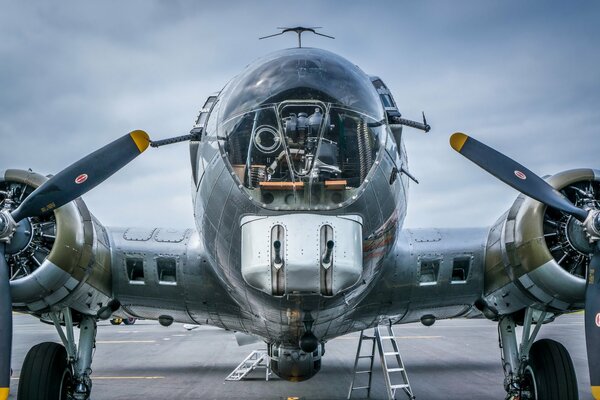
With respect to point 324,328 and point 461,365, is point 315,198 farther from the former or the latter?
point 461,365

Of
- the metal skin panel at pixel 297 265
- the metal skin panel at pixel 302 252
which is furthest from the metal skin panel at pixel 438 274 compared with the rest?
the metal skin panel at pixel 302 252

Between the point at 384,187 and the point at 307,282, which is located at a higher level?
the point at 384,187

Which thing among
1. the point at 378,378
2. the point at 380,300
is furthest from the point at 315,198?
the point at 378,378

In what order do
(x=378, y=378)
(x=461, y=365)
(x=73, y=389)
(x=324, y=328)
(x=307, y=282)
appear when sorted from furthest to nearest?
(x=461, y=365) < (x=378, y=378) < (x=73, y=389) < (x=324, y=328) < (x=307, y=282)

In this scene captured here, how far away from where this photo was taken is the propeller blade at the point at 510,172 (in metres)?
7.63

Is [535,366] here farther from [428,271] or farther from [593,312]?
[428,271]

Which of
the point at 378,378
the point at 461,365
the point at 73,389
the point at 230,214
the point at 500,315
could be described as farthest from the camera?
the point at 461,365

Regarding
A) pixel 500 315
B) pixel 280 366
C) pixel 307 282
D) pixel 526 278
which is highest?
pixel 307 282

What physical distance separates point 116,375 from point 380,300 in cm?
980

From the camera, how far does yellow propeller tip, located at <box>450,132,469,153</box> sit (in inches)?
299

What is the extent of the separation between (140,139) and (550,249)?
17.7 ft

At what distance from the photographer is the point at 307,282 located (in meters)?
5.28

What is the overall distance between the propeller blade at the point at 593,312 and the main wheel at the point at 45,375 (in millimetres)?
7008

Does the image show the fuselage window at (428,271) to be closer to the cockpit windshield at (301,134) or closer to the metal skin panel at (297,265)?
the metal skin panel at (297,265)
